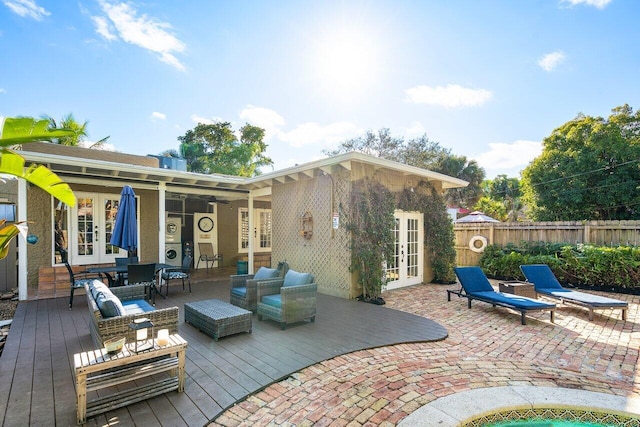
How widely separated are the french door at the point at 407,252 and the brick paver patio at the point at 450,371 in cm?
289

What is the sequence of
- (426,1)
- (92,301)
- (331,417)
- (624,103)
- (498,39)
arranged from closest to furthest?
(331,417) < (92,301) < (426,1) < (498,39) < (624,103)

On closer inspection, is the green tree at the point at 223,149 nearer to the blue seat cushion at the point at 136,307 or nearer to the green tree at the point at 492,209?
the green tree at the point at 492,209

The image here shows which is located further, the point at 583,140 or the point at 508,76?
the point at 583,140

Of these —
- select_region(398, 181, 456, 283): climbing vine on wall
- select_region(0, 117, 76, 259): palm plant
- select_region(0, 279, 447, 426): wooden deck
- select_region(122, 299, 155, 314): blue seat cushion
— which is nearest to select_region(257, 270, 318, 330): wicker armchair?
select_region(0, 279, 447, 426): wooden deck

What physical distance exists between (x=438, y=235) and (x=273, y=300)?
6.02 metres

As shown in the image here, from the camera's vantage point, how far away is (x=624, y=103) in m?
14.6

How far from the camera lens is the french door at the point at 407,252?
27.1 feet

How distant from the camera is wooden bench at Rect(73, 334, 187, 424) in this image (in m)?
2.43

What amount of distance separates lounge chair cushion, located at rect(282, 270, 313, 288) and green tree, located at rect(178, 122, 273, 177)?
20.7 metres

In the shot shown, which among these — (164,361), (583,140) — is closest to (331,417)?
(164,361)

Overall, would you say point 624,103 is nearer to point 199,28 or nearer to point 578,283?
point 578,283

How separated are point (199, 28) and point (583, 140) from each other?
17.8 metres

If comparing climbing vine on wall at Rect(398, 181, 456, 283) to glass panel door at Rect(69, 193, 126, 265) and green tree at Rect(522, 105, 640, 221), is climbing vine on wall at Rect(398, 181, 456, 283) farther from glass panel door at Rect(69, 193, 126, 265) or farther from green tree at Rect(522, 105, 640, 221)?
green tree at Rect(522, 105, 640, 221)

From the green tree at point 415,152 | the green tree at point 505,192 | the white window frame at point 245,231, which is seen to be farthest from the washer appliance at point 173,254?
the green tree at point 505,192
